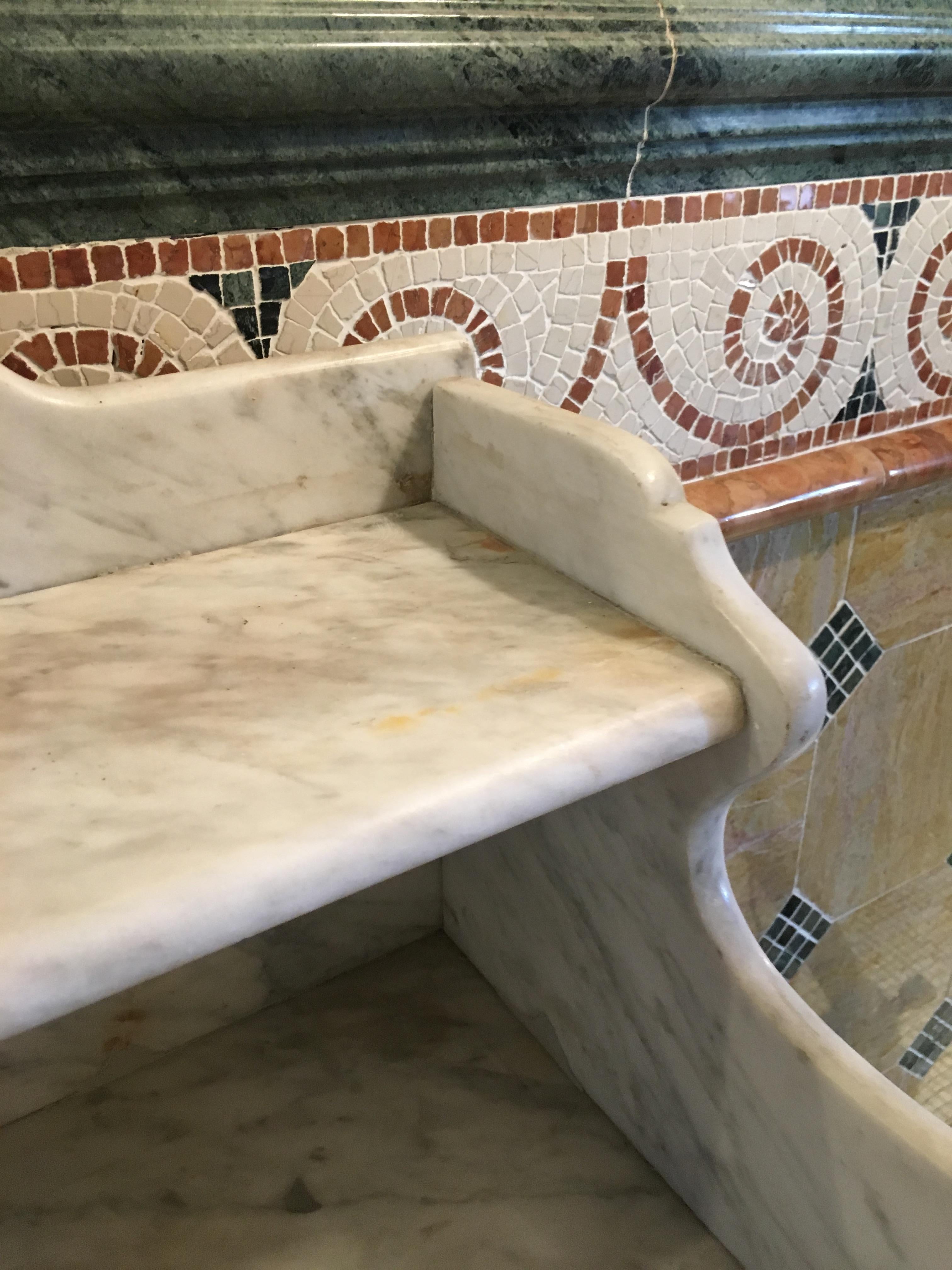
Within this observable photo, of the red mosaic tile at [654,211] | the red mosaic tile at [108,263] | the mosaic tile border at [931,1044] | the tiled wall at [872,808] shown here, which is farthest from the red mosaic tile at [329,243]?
the mosaic tile border at [931,1044]

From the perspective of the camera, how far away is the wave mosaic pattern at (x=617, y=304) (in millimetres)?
539

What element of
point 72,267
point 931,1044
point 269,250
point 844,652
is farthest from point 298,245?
point 931,1044

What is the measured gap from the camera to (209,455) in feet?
1.77

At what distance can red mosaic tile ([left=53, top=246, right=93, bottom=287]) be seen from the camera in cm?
51

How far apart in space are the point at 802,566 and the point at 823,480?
0.08 meters

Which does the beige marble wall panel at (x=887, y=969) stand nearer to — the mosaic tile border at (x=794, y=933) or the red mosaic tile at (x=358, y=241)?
the mosaic tile border at (x=794, y=933)

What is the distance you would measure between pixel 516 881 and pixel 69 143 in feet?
1.60

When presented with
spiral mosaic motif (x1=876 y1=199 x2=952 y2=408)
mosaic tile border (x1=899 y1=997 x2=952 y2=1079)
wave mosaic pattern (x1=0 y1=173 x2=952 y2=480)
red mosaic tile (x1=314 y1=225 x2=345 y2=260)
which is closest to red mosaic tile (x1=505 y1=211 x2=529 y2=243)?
wave mosaic pattern (x1=0 y1=173 x2=952 y2=480)

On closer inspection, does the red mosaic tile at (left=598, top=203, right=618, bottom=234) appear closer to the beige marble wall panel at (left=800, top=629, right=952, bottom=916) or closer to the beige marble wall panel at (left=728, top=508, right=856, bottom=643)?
the beige marble wall panel at (left=728, top=508, right=856, bottom=643)

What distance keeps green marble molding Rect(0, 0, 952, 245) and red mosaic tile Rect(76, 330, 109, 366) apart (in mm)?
47

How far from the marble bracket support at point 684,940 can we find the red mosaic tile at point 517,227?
12 cm

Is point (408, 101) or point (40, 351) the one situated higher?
point (408, 101)

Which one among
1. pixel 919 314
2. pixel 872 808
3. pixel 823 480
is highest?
pixel 919 314

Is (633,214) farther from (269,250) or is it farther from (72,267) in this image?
A: (72,267)
